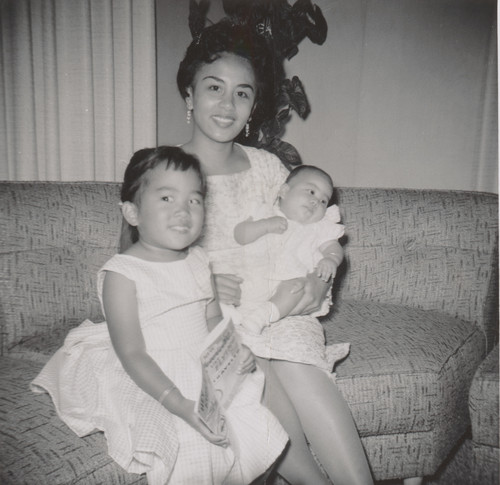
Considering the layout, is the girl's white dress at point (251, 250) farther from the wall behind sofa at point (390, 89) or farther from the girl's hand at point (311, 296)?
the wall behind sofa at point (390, 89)

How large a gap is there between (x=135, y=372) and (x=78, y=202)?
3.22 ft

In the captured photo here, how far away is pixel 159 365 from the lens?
1.16 m

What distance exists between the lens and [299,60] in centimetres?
330

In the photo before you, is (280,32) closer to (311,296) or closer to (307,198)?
(307,198)

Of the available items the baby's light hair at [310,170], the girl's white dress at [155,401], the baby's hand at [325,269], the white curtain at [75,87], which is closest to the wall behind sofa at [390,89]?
the white curtain at [75,87]

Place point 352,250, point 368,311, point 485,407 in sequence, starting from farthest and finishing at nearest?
point 352,250, point 368,311, point 485,407

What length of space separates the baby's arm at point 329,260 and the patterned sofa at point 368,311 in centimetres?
29

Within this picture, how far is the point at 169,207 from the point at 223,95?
62cm

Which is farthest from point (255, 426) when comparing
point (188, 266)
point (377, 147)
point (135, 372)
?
point (377, 147)

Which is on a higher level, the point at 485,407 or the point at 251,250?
the point at 251,250

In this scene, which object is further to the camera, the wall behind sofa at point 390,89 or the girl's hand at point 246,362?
the wall behind sofa at point 390,89

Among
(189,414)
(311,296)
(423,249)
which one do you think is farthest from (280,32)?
(189,414)

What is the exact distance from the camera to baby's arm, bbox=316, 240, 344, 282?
1.57m

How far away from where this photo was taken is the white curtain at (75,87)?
7.71 ft
